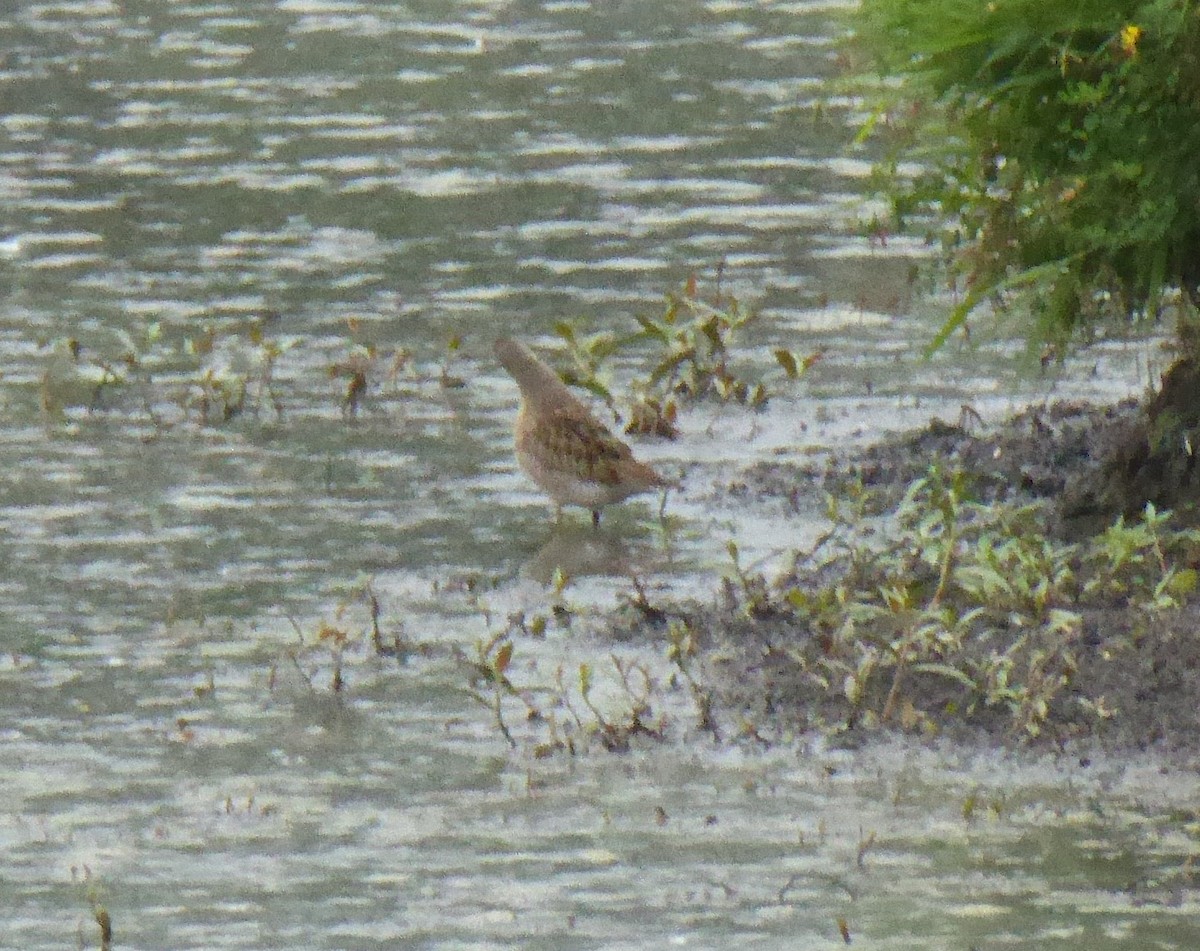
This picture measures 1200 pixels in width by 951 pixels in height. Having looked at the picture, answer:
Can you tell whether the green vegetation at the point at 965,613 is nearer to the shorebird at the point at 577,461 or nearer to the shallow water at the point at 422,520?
the shallow water at the point at 422,520

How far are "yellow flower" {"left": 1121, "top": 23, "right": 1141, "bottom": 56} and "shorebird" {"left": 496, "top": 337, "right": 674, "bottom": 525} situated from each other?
2616mm

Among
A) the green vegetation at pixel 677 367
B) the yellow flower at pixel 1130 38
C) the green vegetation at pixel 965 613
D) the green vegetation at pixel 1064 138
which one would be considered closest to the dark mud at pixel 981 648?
the green vegetation at pixel 965 613

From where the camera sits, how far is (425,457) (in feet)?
36.5

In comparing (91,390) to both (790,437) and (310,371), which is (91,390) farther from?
(790,437)

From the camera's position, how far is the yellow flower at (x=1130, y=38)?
7.93 metres

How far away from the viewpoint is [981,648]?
8.02 metres

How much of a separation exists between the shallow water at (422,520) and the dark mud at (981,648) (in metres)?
0.15

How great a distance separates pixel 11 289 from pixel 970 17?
23.3ft

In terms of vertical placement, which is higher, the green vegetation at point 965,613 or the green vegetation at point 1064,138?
the green vegetation at point 1064,138

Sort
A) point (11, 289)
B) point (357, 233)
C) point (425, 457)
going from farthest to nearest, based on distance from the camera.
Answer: point (357, 233) < point (11, 289) < point (425, 457)

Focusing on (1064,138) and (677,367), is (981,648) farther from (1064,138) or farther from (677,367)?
(677,367)

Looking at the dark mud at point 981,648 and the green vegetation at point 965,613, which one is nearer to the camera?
the dark mud at point 981,648

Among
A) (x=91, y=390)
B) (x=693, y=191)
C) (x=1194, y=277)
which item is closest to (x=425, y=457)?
(x=91, y=390)

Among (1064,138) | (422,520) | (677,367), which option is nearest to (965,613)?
(1064,138)
